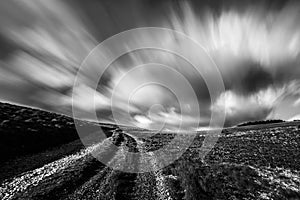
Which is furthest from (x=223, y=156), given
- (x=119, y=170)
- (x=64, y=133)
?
(x=64, y=133)

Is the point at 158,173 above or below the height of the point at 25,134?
above

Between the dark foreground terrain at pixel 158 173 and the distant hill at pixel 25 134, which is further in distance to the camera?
the distant hill at pixel 25 134

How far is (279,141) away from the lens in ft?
86.4

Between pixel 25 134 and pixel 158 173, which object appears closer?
pixel 158 173

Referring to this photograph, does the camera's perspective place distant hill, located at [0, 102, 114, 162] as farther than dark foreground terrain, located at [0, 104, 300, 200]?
Yes

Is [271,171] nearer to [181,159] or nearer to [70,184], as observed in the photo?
[181,159]

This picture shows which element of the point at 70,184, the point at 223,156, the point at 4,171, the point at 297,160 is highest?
the point at 297,160

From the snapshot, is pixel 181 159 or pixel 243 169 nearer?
pixel 243 169

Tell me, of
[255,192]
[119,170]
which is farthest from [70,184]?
[255,192]

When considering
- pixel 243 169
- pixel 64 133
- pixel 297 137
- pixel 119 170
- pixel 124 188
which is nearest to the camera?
pixel 124 188

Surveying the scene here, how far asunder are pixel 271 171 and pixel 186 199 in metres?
10.1

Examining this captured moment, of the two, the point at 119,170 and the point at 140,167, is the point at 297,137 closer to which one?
the point at 140,167

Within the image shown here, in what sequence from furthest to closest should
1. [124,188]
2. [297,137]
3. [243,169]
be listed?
[297,137] < [243,169] < [124,188]

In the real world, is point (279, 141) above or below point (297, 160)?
above
